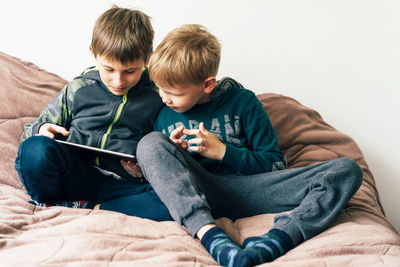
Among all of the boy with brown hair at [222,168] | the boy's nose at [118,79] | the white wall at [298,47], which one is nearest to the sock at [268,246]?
the boy with brown hair at [222,168]

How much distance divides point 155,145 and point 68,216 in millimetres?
288

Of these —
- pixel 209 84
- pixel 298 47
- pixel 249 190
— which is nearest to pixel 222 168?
pixel 249 190

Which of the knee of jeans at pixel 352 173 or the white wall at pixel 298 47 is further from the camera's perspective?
the white wall at pixel 298 47

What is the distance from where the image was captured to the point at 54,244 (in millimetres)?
872

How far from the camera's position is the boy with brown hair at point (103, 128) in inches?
46.1

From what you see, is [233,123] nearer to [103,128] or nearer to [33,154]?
[103,128]

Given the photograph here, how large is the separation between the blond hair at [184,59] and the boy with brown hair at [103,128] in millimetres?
102

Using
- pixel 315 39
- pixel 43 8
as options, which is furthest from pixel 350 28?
pixel 43 8

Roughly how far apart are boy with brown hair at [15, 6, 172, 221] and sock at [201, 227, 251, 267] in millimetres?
242

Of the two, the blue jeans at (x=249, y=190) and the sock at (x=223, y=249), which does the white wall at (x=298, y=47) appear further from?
the sock at (x=223, y=249)

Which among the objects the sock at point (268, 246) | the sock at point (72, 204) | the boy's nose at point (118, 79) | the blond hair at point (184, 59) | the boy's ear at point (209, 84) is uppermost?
the blond hair at point (184, 59)

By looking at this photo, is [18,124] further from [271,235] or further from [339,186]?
[339,186]

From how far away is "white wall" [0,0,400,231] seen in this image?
1806 mm

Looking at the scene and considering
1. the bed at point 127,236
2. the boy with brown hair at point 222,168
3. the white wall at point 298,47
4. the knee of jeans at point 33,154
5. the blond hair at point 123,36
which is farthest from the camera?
the white wall at point 298,47
